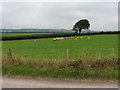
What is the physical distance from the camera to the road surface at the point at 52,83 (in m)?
6.03

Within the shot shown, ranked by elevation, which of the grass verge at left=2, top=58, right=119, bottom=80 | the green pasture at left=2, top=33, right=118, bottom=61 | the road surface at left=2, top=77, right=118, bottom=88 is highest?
the green pasture at left=2, top=33, right=118, bottom=61

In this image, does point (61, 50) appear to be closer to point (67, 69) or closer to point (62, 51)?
point (62, 51)

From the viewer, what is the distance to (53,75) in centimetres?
736

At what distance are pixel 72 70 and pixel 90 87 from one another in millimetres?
2050

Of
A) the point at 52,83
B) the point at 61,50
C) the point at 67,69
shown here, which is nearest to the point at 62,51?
the point at 61,50

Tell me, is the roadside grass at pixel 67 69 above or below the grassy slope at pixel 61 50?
below

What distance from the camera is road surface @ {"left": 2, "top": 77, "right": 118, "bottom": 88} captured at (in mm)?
6027

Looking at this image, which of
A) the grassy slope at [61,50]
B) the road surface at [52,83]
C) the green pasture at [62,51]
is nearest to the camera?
the road surface at [52,83]

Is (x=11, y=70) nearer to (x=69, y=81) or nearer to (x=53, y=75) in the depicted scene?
(x=53, y=75)

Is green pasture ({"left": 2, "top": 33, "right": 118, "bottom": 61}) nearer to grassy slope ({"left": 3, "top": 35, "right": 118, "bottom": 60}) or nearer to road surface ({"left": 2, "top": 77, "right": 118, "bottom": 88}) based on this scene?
grassy slope ({"left": 3, "top": 35, "right": 118, "bottom": 60})

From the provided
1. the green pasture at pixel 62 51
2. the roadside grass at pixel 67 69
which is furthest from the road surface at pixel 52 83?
the green pasture at pixel 62 51

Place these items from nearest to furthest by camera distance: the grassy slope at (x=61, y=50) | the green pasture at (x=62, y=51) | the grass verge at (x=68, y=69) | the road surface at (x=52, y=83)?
the road surface at (x=52, y=83)
the grass verge at (x=68, y=69)
the green pasture at (x=62, y=51)
the grassy slope at (x=61, y=50)

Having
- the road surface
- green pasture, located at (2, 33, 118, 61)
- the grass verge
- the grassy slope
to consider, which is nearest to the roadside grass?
the grass verge

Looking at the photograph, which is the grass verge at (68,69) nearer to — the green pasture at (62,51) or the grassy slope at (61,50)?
the green pasture at (62,51)
